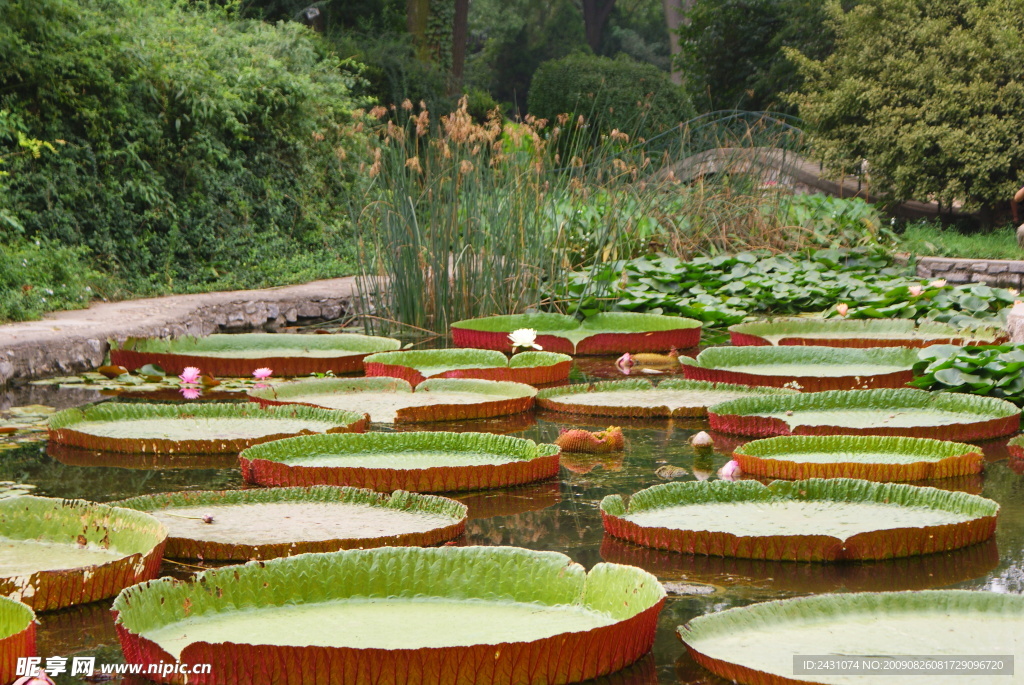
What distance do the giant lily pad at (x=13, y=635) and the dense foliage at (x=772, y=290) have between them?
15.8ft

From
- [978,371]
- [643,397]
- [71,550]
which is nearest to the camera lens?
[71,550]

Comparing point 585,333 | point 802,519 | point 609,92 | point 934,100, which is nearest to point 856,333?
point 585,333

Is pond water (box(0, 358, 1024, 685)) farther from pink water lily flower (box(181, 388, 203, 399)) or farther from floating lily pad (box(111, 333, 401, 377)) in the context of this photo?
floating lily pad (box(111, 333, 401, 377))

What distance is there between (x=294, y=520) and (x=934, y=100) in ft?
27.6

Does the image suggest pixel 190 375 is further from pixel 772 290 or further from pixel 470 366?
pixel 772 290

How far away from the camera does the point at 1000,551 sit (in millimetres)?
2531

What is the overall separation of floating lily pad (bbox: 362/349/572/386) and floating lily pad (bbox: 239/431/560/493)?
1.41m

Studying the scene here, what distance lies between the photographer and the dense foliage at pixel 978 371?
163 inches

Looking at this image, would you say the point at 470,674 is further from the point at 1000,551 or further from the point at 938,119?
the point at 938,119

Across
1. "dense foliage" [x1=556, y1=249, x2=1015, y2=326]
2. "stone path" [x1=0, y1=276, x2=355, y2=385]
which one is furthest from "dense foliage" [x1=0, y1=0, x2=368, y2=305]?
"dense foliage" [x1=556, y1=249, x2=1015, y2=326]

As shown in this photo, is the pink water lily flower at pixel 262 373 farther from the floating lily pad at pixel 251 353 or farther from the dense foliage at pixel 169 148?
the dense foliage at pixel 169 148

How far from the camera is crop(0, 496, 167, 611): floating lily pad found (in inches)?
82.5

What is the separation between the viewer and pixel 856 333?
609cm

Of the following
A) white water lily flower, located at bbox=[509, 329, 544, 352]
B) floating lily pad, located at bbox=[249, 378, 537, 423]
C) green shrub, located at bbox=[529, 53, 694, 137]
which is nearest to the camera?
floating lily pad, located at bbox=[249, 378, 537, 423]
